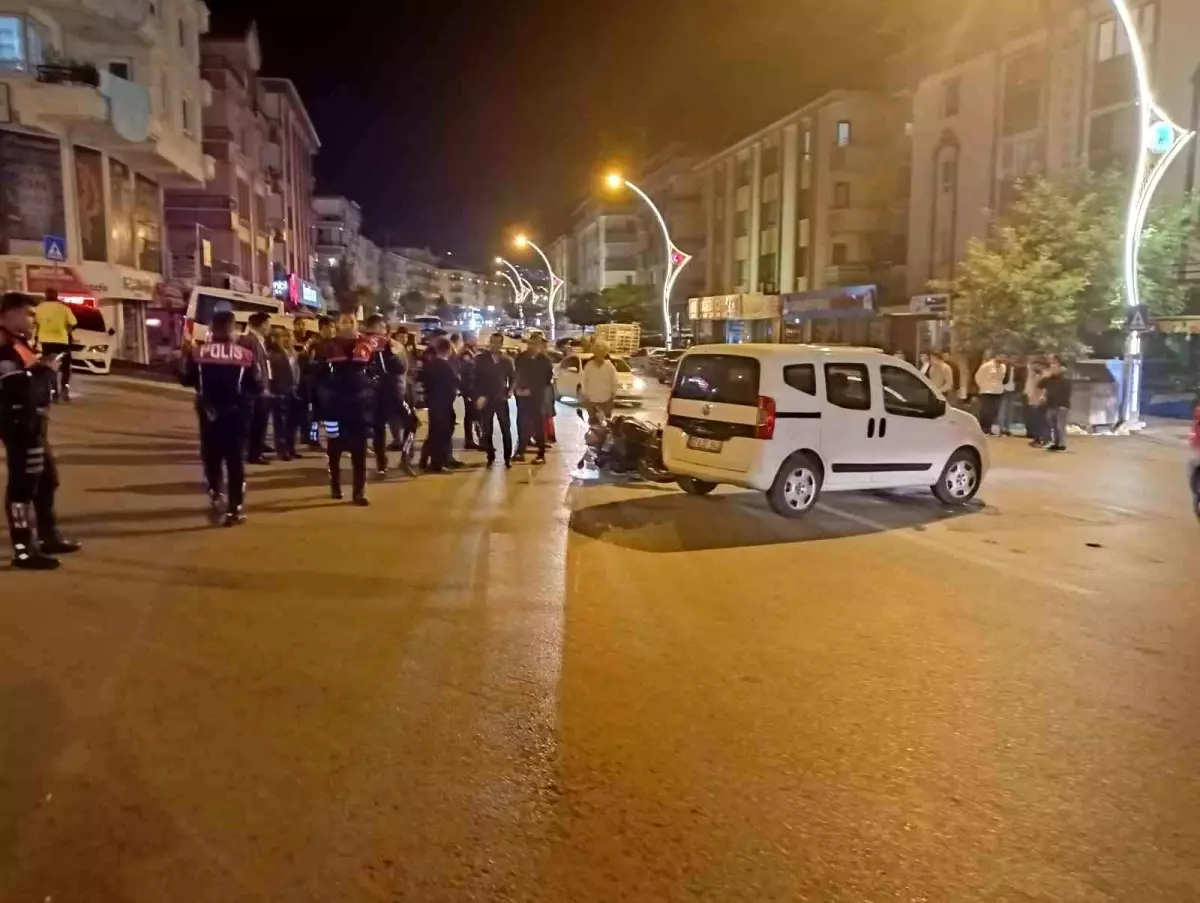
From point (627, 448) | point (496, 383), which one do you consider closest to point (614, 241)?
point (496, 383)

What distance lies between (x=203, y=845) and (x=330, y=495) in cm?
803

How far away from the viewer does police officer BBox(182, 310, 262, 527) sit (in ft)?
31.2

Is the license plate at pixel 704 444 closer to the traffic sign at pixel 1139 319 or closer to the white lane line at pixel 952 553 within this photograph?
the white lane line at pixel 952 553

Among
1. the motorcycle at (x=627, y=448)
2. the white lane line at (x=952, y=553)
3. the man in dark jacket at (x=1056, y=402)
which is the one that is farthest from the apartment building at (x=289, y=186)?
the white lane line at (x=952, y=553)

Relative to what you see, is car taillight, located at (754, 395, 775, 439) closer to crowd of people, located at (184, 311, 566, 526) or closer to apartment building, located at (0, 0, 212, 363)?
crowd of people, located at (184, 311, 566, 526)

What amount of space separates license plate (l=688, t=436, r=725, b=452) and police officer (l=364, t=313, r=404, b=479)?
3672mm

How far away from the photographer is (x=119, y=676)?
5.76 m

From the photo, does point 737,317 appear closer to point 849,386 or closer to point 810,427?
point 849,386

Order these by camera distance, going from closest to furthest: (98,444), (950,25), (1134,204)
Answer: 1. (98,444)
2. (1134,204)
3. (950,25)

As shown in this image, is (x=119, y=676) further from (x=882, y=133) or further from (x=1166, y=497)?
(x=882, y=133)

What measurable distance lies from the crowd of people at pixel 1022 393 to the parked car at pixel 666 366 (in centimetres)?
1578

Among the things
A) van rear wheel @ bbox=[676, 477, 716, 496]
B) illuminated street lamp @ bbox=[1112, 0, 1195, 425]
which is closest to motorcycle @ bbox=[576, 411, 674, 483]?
van rear wheel @ bbox=[676, 477, 716, 496]

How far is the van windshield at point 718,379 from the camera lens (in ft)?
36.0

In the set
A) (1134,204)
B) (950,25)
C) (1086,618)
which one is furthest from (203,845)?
(950,25)
